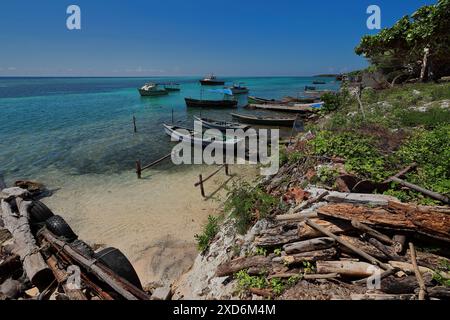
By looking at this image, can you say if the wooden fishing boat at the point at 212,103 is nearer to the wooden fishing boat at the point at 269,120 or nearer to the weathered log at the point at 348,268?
the wooden fishing boat at the point at 269,120

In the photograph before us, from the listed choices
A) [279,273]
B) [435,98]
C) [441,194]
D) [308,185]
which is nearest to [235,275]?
[279,273]

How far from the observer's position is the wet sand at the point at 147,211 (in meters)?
7.97

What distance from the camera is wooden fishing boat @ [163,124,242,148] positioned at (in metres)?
17.2

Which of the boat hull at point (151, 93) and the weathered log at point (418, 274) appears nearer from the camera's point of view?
the weathered log at point (418, 274)

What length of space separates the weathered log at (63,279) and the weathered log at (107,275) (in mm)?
340

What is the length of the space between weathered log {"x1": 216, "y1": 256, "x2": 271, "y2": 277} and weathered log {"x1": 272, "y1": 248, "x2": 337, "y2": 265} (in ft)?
1.48

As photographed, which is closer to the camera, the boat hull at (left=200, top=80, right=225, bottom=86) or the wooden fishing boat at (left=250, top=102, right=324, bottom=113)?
the wooden fishing boat at (left=250, top=102, right=324, bottom=113)

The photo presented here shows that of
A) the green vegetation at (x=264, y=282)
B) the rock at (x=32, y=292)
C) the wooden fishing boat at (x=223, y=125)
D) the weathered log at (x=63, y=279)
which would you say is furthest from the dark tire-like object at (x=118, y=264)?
the wooden fishing boat at (x=223, y=125)

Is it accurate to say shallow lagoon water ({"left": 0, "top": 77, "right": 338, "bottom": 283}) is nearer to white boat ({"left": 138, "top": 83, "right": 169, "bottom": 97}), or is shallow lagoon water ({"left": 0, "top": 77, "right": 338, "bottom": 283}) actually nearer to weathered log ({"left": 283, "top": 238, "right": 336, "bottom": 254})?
weathered log ({"left": 283, "top": 238, "right": 336, "bottom": 254})

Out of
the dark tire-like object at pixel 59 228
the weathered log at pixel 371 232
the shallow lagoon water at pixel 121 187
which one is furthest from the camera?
the shallow lagoon water at pixel 121 187

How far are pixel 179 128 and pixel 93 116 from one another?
21.5m

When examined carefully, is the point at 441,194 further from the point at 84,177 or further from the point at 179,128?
the point at 179,128

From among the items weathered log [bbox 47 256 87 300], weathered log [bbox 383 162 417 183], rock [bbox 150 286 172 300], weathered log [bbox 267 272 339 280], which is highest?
weathered log [bbox 383 162 417 183]

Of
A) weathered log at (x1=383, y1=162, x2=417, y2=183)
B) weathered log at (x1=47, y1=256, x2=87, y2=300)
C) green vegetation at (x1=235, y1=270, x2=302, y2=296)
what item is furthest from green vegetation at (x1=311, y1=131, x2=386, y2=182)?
weathered log at (x1=47, y1=256, x2=87, y2=300)
